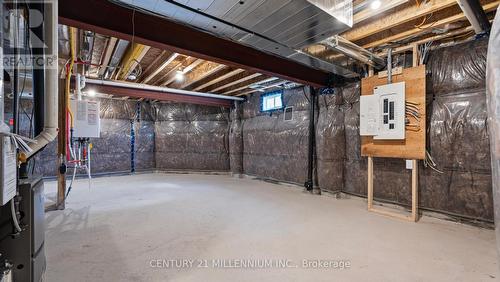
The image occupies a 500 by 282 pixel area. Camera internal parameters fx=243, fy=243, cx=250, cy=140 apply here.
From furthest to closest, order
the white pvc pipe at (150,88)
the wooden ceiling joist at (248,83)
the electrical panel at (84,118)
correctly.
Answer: the wooden ceiling joist at (248,83) → the white pvc pipe at (150,88) → the electrical panel at (84,118)

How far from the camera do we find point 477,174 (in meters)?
2.58

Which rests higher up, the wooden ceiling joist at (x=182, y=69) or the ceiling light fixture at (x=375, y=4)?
the wooden ceiling joist at (x=182, y=69)

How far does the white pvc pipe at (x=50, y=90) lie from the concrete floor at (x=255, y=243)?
3.41 ft

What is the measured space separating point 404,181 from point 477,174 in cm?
74

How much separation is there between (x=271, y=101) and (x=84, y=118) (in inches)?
135

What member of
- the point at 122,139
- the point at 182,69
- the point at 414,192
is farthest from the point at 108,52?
the point at 414,192

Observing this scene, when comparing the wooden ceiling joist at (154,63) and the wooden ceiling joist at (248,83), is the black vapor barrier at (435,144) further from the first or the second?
the wooden ceiling joist at (154,63)

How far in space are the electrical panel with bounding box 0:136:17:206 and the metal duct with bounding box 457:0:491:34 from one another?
Result: 2884 millimetres

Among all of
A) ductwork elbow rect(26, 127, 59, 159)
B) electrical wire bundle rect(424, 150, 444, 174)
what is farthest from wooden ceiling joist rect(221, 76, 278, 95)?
ductwork elbow rect(26, 127, 59, 159)

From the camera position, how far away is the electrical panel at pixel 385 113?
9.51 feet

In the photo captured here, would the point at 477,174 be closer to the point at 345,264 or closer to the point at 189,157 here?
the point at 345,264

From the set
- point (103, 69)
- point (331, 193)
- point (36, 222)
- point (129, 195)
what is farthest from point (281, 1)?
point (129, 195)

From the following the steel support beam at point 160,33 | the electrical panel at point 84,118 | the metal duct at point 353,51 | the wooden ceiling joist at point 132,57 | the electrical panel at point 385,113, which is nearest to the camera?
the steel support beam at point 160,33

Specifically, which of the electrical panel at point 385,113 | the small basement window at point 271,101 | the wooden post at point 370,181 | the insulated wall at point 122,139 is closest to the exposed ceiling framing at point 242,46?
the electrical panel at point 385,113
